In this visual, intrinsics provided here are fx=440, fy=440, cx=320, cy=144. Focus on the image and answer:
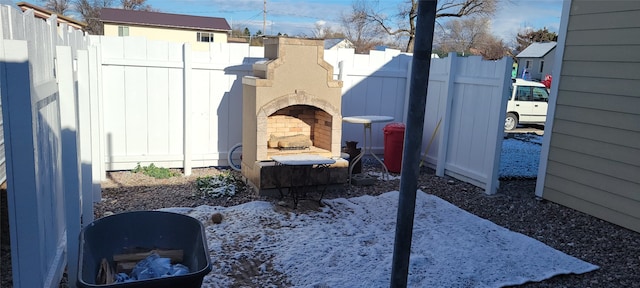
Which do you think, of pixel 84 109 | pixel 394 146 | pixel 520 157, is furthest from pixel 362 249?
pixel 520 157

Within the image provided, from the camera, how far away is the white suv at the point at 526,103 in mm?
13305

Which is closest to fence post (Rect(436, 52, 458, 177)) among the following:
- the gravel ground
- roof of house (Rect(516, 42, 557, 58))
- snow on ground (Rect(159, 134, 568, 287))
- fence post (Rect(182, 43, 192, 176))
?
the gravel ground

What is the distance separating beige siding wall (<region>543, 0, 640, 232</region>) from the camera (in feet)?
15.5

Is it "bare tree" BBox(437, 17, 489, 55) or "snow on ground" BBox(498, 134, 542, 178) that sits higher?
"bare tree" BBox(437, 17, 489, 55)

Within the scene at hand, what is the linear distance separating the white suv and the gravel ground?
7.26 m

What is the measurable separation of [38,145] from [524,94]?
13.7 metres

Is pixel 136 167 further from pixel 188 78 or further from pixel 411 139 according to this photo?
pixel 411 139

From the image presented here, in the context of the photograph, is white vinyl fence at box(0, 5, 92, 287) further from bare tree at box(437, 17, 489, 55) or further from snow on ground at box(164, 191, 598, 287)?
bare tree at box(437, 17, 489, 55)

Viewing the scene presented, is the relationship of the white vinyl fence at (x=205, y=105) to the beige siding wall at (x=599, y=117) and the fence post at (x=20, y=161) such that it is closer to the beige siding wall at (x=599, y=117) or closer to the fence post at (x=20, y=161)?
the beige siding wall at (x=599, y=117)

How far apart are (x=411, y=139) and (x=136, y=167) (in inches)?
216

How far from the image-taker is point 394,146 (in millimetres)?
6727

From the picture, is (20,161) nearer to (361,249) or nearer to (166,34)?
(361,249)

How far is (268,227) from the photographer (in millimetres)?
4395

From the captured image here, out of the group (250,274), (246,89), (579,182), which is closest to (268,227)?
(250,274)
